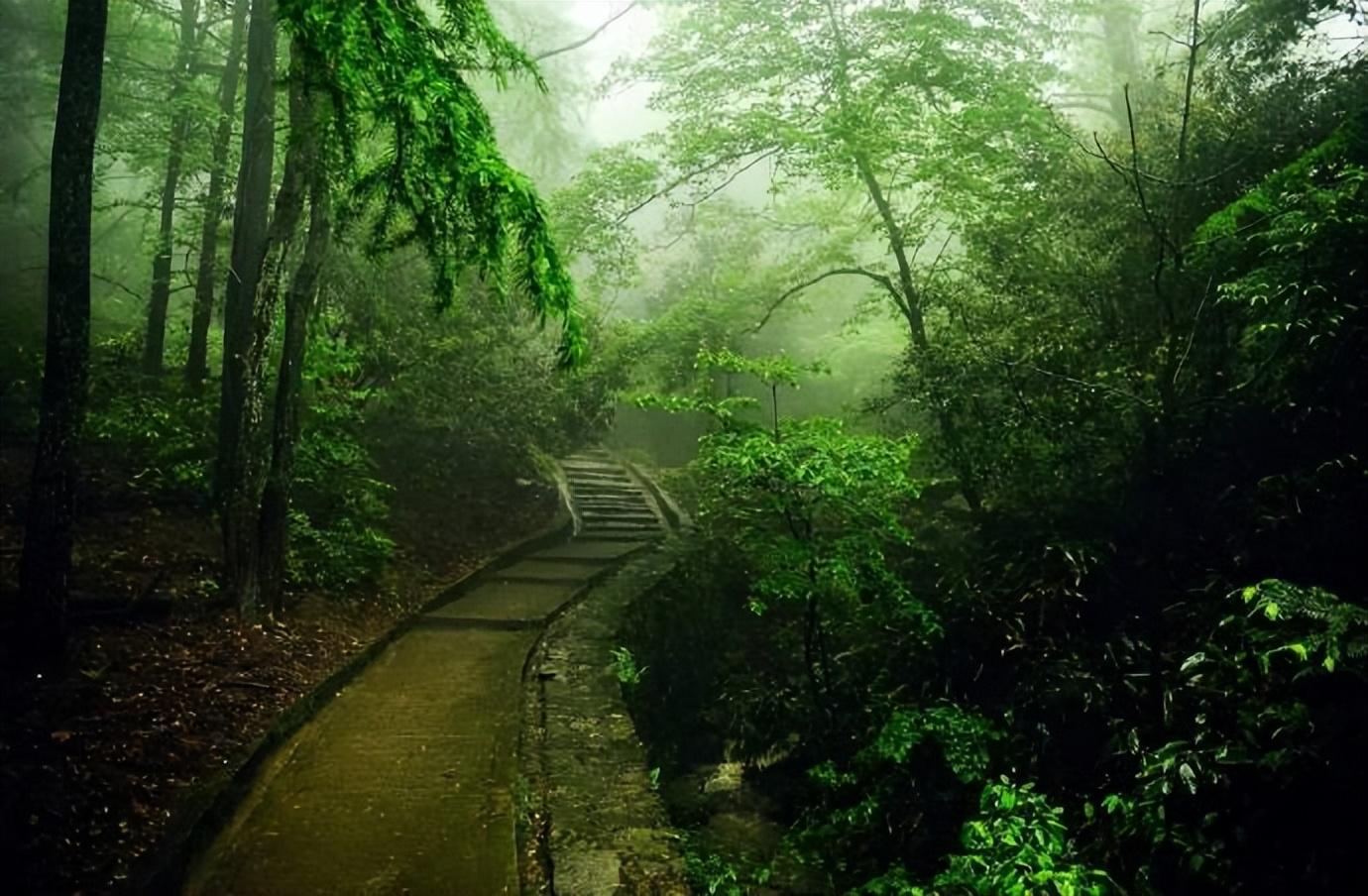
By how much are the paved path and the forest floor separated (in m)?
0.36

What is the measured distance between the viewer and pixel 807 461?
5.62 meters

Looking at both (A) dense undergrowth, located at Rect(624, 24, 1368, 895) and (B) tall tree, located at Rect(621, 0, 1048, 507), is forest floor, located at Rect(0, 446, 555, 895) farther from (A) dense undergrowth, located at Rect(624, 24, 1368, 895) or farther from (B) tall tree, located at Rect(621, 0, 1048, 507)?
(B) tall tree, located at Rect(621, 0, 1048, 507)


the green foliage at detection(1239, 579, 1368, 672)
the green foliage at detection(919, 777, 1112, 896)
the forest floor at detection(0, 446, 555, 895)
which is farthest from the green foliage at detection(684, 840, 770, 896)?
the green foliage at detection(1239, 579, 1368, 672)

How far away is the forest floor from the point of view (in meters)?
3.64

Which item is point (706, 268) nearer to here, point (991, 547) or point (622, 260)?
point (622, 260)

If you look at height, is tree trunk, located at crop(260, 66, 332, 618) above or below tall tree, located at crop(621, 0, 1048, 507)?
below

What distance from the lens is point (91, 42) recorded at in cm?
490

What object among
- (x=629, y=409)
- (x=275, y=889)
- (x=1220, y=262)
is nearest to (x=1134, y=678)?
(x=1220, y=262)

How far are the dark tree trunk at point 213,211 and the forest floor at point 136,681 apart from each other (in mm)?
2745

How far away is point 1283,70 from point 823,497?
6623mm

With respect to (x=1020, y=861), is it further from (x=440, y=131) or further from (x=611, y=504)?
(x=611, y=504)

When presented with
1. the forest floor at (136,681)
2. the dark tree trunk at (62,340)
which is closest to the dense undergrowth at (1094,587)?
the forest floor at (136,681)

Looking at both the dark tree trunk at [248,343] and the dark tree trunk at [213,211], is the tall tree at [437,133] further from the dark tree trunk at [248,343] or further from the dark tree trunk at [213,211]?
the dark tree trunk at [213,211]

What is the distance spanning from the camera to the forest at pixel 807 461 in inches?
142
